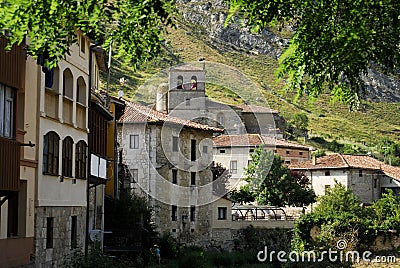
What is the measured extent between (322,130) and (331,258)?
81.2 meters

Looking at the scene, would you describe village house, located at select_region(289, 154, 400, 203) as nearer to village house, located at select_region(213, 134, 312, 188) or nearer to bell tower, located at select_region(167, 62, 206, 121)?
village house, located at select_region(213, 134, 312, 188)

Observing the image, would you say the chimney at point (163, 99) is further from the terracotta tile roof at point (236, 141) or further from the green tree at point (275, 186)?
the terracotta tile roof at point (236, 141)

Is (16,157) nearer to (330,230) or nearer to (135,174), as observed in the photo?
(135,174)

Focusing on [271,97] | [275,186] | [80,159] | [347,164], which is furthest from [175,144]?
[271,97]

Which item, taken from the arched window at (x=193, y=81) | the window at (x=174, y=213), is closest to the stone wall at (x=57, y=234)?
the window at (x=174, y=213)

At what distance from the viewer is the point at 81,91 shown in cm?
2736

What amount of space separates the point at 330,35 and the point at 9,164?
30.0ft

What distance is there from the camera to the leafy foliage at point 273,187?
70812mm

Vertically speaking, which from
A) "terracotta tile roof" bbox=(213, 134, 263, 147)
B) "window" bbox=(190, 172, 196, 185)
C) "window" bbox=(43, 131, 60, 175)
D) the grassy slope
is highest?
the grassy slope

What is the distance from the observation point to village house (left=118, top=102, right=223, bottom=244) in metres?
51.3

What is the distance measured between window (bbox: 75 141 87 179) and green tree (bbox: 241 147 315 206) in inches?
1751

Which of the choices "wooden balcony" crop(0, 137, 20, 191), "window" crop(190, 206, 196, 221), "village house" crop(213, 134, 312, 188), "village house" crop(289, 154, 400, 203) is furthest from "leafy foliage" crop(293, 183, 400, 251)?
"wooden balcony" crop(0, 137, 20, 191)

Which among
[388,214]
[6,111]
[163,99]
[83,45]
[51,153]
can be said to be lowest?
[388,214]

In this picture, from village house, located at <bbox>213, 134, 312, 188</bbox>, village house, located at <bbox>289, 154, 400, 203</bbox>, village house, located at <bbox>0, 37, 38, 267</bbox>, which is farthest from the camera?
village house, located at <bbox>213, 134, 312, 188</bbox>
